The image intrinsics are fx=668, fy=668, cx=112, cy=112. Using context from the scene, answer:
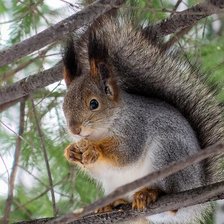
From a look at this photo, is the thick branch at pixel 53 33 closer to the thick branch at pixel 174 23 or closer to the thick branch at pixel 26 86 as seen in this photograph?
the thick branch at pixel 174 23

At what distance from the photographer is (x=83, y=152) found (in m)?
1.79

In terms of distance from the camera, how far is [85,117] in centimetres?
181

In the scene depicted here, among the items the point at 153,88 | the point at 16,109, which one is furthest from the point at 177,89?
the point at 16,109

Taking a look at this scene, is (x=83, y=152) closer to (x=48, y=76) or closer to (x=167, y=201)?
(x=167, y=201)

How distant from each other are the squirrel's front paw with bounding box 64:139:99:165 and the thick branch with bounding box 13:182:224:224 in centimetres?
15

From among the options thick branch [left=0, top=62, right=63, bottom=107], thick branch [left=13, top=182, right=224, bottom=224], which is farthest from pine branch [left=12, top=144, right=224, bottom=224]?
thick branch [left=0, top=62, right=63, bottom=107]

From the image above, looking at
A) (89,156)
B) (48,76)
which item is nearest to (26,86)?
(48,76)

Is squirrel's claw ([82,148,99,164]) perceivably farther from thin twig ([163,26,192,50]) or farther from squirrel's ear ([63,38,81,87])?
thin twig ([163,26,192,50])

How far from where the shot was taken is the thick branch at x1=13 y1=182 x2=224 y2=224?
151cm

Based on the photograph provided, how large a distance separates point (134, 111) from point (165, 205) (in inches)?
13.5

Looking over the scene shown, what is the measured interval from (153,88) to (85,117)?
24 centimetres

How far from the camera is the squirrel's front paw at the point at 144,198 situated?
5.56 feet

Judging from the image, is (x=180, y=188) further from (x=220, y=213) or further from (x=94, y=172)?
(x=220, y=213)

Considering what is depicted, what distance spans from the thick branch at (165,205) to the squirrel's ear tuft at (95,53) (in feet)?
1.30
